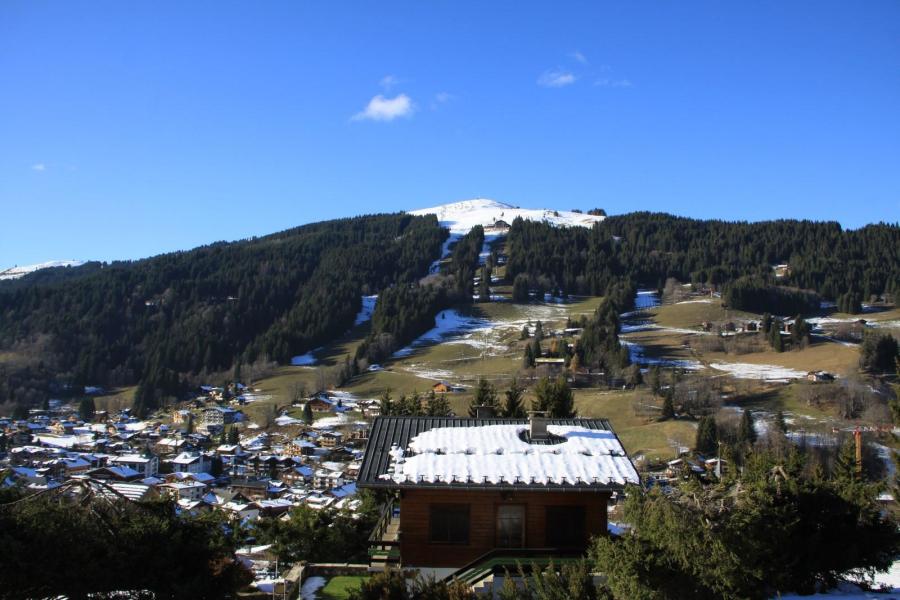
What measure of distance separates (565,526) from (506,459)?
193 centimetres

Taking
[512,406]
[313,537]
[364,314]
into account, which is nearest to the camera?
[313,537]

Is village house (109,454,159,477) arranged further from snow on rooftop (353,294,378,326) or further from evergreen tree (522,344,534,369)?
snow on rooftop (353,294,378,326)

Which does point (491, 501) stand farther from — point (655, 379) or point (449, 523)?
point (655, 379)

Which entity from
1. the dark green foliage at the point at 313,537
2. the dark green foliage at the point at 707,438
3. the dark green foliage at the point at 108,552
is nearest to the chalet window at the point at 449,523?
the dark green foliage at the point at 313,537

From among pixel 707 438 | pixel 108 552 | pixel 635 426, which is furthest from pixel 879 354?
pixel 108 552

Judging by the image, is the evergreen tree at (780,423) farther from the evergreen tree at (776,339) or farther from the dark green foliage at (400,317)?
the dark green foliage at (400,317)


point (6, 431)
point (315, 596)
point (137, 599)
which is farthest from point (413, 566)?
point (6, 431)

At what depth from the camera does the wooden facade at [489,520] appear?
15500 mm

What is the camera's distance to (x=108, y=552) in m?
9.20

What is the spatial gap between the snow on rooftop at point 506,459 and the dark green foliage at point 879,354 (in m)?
105

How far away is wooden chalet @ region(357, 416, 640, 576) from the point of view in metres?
15.0

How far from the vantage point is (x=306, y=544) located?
19.9 m

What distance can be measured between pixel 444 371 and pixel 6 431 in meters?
68.5

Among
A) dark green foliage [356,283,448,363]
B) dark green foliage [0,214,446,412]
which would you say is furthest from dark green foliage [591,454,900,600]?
dark green foliage [0,214,446,412]
